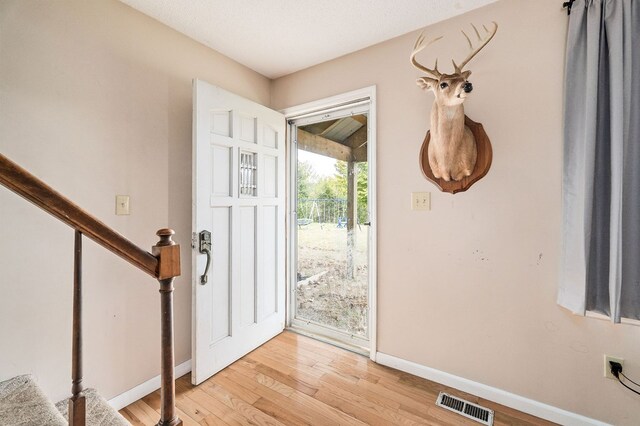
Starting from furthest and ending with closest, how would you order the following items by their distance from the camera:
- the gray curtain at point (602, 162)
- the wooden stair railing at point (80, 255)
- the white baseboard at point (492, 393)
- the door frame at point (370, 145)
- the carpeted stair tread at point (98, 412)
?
the door frame at point (370, 145), the white baseboard at point (492, 393), the gray curtain at point (602, 162), the carpeted stair tread at point (98, 412), the wooden stair railing at point (80, 255)

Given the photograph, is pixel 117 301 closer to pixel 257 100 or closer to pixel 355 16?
pixel 257 100

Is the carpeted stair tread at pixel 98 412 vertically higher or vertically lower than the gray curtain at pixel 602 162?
lower

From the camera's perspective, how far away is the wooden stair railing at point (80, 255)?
681mm

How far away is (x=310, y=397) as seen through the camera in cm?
180

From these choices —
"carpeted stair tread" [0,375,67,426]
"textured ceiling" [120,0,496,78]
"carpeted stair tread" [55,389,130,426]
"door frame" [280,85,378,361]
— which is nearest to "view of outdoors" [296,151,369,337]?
"door frame" [280,85,378,361]

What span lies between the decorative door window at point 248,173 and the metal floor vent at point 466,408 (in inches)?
78.4

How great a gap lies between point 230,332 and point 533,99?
8.40ft

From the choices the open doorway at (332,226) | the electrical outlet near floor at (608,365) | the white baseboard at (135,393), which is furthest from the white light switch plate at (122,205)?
the electrical outlet near floor at (608,365)

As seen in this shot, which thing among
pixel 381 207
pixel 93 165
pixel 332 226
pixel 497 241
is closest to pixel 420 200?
pixel 381 207

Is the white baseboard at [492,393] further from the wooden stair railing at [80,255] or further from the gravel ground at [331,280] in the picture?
the wooden stair railing at [80,255]

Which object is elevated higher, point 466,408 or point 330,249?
point 330,249

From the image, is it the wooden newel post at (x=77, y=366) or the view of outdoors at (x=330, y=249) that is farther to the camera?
the view of outdoors at (x=330, y=249)

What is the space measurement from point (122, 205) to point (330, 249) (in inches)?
66.2

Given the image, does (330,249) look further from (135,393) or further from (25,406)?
(25,406)
